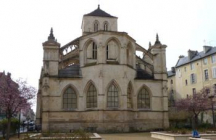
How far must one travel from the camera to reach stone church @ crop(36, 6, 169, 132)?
82.4 ft

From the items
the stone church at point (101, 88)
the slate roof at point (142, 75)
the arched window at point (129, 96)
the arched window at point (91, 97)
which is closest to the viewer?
the stone church at point (101, 88)

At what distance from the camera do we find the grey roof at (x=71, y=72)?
87.2ft

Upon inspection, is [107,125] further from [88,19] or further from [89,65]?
[88,19]

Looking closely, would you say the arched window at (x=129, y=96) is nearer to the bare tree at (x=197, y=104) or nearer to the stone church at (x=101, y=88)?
the stone church at (x=101, y=88)

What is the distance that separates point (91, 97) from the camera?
26.0 meters

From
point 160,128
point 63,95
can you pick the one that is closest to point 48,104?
point 63,95

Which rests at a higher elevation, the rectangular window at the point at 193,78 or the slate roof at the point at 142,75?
the rectangular window at the point at 193,78

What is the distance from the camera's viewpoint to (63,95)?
26.2 metres

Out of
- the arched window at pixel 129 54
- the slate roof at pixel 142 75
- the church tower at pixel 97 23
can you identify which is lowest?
the slate roof at pixel 142 75

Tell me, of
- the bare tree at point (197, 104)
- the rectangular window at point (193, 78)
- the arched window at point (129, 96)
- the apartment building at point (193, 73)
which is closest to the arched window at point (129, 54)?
the arched window at point (129, 96)

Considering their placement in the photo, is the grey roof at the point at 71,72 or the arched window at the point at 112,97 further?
the grey roof at the point at 71,72

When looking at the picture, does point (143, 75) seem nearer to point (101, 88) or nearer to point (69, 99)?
point (101, 88)

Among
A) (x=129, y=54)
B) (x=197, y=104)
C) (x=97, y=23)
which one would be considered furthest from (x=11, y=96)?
(x=197, y=104)

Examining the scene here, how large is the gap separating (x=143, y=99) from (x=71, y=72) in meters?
8.44
